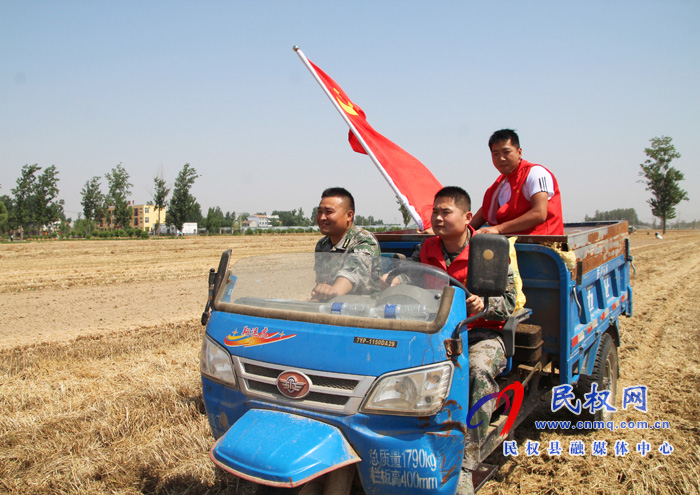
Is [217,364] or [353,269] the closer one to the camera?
[217,364]

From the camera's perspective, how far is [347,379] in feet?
7.92

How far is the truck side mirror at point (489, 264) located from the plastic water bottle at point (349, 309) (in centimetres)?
54

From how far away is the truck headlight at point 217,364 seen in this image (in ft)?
9.04

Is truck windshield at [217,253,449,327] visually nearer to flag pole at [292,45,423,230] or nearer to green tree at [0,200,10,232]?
flag pole at [292,45,423,230]

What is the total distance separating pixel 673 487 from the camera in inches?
136

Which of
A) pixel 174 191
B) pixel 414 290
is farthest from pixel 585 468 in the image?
pixel 174 191

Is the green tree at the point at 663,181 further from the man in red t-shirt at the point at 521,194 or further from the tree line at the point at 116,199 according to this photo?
the man in red t-shirt at the point at 521,194

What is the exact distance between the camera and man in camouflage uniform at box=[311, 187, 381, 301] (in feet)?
9.88

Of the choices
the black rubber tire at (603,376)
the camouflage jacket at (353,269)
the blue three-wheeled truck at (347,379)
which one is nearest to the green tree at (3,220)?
the blue three-wheeled truck at (347,379)

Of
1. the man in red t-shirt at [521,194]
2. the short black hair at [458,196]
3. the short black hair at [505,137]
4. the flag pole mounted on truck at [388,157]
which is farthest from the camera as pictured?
the flag pole mounted on truck at [388,157]

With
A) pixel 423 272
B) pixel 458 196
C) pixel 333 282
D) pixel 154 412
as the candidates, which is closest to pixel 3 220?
pixel 154 412

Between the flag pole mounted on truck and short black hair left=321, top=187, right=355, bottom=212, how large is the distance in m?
1.36

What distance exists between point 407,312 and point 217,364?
111 cm

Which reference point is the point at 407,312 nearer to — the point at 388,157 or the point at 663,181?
the point at 388,157
